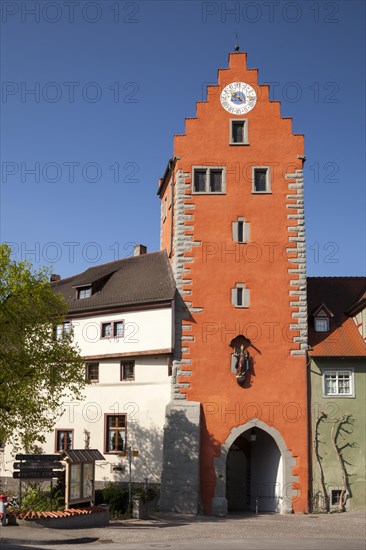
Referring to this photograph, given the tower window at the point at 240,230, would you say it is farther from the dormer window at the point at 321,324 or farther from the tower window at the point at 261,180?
the dormer window at the point at 321,324

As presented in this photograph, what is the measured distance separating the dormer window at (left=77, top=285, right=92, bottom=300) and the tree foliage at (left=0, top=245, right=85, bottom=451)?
27.2 feet

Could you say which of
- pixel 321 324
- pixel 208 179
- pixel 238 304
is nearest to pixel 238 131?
pixel 208 179

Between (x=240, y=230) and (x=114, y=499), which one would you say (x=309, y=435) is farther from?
(x=240, y=230)

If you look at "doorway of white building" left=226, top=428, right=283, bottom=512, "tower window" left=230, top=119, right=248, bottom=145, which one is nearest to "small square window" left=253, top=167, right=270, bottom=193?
"tower window" left=230, top=119, right=248, bottom=145

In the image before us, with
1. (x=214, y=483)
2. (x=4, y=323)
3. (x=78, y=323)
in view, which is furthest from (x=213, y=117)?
(x=214, y=483)

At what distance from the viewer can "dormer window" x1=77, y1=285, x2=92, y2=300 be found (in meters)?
36.6

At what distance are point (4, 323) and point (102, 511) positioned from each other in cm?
799

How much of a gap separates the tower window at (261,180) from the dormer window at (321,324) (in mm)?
6830

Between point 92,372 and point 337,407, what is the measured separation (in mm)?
12064

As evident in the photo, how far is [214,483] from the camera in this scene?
30734 millimetres

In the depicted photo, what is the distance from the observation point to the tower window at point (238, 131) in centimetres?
3416

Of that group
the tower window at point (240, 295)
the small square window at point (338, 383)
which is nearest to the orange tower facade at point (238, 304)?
the tower window at point (240, 295)

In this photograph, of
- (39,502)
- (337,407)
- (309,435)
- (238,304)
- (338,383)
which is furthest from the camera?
(238,304)

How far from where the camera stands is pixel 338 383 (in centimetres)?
3241
